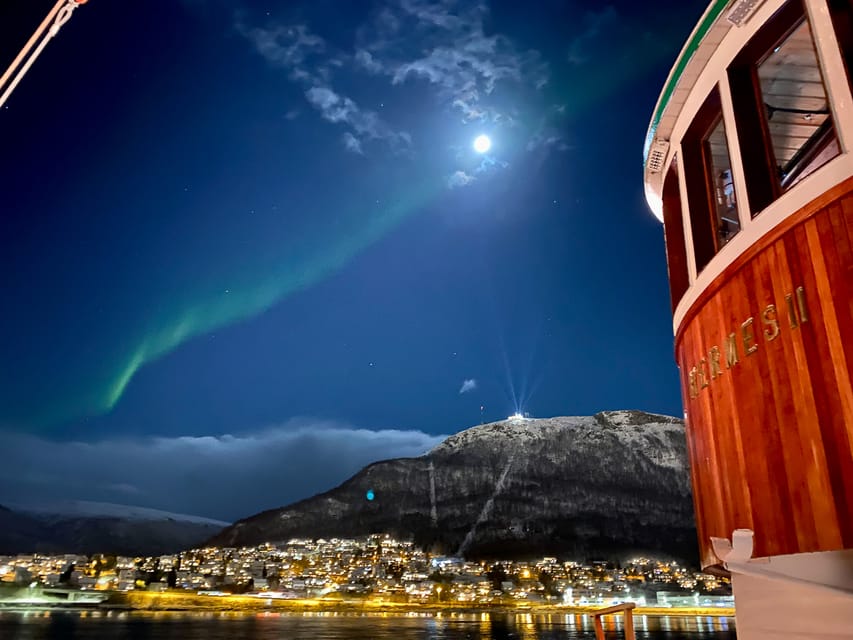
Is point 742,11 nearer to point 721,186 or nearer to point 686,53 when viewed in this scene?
point 686,53

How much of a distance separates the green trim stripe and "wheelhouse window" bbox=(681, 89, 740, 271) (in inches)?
15.6

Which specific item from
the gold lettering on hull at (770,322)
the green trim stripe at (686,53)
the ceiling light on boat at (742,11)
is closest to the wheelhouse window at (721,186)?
the green trim stripe at (686,53)

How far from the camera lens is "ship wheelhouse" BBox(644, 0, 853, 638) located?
12.8 feet

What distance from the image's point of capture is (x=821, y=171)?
4312mm

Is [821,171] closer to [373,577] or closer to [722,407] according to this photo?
[722,407]

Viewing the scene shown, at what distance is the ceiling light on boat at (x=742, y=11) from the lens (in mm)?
5220

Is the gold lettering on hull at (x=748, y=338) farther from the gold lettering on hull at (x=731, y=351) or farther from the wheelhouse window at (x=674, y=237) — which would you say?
the wheelhouse window at (x=674, y=237)

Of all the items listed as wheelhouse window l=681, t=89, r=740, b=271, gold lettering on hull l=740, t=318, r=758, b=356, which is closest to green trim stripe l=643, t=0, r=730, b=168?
wheelhouse window l=681, t=89, r=740, b=271

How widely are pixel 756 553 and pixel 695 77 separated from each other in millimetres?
4261

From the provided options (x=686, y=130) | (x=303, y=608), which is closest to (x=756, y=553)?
(x=686, y=130)

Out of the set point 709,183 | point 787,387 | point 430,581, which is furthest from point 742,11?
point 430,581

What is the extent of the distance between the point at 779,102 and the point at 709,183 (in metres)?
1.16

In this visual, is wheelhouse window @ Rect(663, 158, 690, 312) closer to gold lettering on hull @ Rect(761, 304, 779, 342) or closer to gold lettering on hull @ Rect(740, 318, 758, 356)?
gold lettering on hull @ Rect(740, 318, 758, 356)

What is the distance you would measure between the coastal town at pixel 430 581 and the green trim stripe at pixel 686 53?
16604 centimetres
